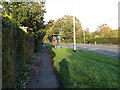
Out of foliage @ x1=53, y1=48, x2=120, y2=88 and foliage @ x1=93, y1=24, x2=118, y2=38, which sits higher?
foliage @ x1=93, y1=24, x2=118, y2=38

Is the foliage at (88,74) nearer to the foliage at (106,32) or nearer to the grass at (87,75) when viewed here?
the grass at (87,75)

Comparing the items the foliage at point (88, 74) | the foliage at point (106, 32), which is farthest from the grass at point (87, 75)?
the foliage at point (106, 32)

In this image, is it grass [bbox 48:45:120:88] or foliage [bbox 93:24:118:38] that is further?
foliage [bbox 93:24:118:38]

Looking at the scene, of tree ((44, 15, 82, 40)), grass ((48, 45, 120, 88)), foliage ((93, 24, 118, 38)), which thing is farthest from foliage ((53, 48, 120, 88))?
tree ((44, 15, 82, 40))

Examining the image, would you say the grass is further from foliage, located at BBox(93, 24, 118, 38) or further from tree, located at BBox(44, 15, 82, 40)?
tree, located at BBox(44, 15, 82, 40)

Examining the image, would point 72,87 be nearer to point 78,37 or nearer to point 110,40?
point 110,40

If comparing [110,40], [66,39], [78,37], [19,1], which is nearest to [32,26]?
[19,1]

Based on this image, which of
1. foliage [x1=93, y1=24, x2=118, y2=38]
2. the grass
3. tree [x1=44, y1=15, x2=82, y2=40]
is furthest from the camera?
tree [x1=44, y1=15, x2=82, y2=40]

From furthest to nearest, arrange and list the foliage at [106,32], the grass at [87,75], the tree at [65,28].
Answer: the tree at [65,28]
the foliage at [106,32]
the grass at [87,75]

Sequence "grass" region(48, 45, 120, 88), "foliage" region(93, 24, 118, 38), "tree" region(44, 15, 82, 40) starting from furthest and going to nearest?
"tree" region(44, 15, 82, 40), "foliage" region(93, 24, 118, 38), "grass" region(48, 45, 120, 88)

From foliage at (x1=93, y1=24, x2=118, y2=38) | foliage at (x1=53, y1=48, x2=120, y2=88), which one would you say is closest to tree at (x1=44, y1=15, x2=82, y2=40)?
foliage at (x1=93, y1=24, x2=118, y2=38)

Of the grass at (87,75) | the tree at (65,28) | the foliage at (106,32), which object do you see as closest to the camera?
the grass at (87,75)

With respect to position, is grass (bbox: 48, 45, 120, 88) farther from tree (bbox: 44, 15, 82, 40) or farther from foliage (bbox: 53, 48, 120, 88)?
tree (bbox: 44, 15, 82, 40)

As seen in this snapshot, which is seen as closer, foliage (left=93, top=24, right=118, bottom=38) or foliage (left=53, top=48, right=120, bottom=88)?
foliage (left=53, top=48, right=120, bottom=88)
